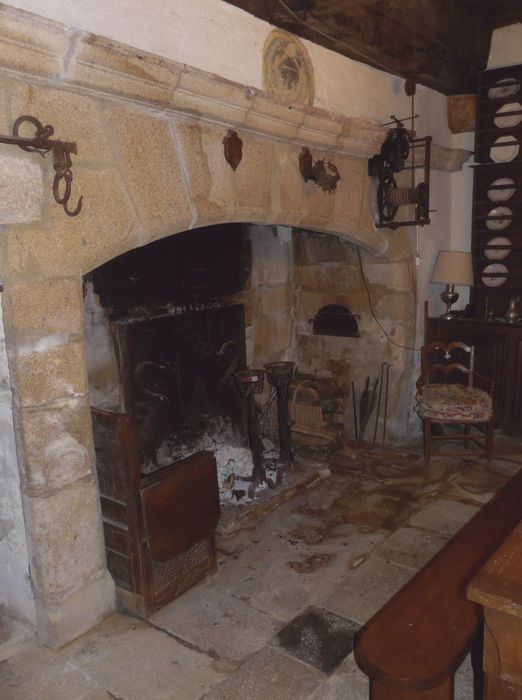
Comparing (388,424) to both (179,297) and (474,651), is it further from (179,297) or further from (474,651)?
(474,651)

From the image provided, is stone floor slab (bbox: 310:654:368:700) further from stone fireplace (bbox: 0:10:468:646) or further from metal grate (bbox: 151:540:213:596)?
stone fireplace (bbox: 0:10:468:646)

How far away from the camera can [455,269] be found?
3.84 metres

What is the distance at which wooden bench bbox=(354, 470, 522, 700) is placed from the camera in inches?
55.8

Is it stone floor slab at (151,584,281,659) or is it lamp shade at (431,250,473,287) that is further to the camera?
lamp shade at (431,250,473,287)

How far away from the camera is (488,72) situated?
384cm

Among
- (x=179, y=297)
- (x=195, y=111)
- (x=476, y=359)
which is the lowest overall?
(x=476, y=359)

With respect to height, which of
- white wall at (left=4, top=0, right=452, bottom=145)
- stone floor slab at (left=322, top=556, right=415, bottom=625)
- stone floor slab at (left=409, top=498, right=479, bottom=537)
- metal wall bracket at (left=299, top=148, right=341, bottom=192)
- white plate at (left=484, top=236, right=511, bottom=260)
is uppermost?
white wall at (left=4, top=0, right=452, bottom=145)

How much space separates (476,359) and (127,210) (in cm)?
284

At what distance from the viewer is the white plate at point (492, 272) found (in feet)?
13.4

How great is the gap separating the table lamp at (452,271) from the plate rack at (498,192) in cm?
30

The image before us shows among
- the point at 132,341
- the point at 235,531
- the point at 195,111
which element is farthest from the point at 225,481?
the point at 195,111

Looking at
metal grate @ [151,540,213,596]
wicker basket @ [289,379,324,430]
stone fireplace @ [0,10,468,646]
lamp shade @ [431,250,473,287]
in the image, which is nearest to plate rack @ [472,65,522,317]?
lamp shade @ [431,250,473,287]

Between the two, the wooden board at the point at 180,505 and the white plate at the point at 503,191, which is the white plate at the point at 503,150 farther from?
the wooden board at the point at 180,505

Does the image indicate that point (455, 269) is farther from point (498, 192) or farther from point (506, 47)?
point (506, 47)
